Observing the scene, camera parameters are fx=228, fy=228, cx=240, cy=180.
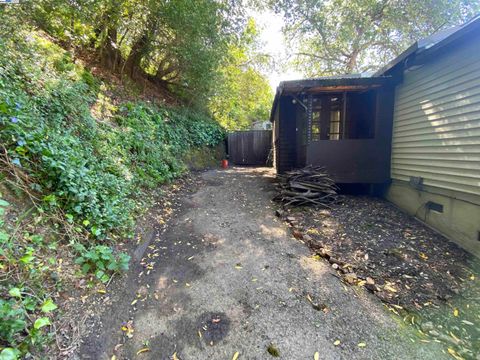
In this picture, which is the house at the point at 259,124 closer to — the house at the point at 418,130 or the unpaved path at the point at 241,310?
the house at the point at 418,130

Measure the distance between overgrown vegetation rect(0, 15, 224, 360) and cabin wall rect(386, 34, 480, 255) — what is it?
4.71 m

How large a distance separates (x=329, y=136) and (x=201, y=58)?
450 centimetres

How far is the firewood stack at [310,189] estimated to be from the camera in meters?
5.13

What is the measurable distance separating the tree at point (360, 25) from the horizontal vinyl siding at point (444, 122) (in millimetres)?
6839

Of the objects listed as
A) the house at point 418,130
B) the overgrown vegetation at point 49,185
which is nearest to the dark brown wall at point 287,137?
the house at point 418,130

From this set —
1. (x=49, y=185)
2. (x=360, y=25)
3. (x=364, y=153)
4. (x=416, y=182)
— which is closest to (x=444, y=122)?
(x=416, y=182)

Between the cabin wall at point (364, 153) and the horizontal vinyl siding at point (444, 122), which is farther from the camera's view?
the cabin wall at point (364, 153)

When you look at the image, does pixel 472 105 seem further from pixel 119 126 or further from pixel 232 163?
pixel 232 163

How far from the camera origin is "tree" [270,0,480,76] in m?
Result: 8.80

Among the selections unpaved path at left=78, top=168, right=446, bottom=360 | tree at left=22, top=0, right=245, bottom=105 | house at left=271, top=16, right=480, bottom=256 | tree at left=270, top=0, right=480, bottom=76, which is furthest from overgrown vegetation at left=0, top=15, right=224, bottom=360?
tree at left=270, top=0, right=480, bottom=76

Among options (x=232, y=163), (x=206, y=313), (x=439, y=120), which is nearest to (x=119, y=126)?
(x=206, y=313)

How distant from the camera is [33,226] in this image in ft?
7.08

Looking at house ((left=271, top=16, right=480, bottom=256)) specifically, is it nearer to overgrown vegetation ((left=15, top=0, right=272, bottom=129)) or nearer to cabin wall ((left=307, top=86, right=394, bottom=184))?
cabin wall ((left=307, top=86, right=394, bottom=184))

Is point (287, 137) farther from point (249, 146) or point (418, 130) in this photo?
point (249, 146)
